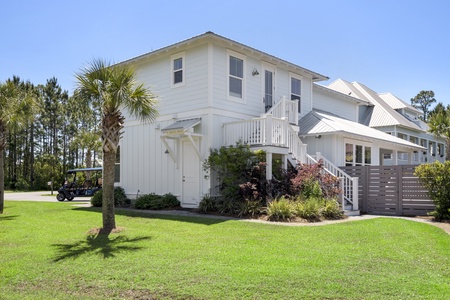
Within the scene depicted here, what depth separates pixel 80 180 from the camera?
23.0 metres

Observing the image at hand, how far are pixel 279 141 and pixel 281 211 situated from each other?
3.40 m

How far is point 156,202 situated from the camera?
15008 millimetres

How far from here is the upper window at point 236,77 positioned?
15.4m

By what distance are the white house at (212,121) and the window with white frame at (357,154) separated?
48 mm

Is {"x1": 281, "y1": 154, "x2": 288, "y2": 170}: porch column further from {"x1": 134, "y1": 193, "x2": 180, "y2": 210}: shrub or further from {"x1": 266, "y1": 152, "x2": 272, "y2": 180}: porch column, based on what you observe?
{"x1": 134, "y1": 193, "x2": 180, "y2": 210}: shrub

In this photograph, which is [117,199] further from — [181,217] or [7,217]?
[181,217]

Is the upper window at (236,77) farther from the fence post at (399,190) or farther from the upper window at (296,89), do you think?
the fence post at (399,190)

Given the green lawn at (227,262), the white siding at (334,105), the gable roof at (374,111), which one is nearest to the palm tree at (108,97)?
the green lawn at (227,262)

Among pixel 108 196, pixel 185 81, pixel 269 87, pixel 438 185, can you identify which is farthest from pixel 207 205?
Result: pixel 438 185

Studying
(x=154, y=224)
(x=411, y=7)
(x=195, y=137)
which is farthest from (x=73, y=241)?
(x=411, y=7)

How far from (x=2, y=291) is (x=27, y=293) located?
1.30 feet

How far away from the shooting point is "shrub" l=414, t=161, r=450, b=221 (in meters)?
11.8

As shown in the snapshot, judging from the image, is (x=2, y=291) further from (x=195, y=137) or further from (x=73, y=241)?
(x=195, y=137)

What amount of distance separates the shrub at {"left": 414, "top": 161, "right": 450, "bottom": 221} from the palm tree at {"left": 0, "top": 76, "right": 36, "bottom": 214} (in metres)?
14.4
